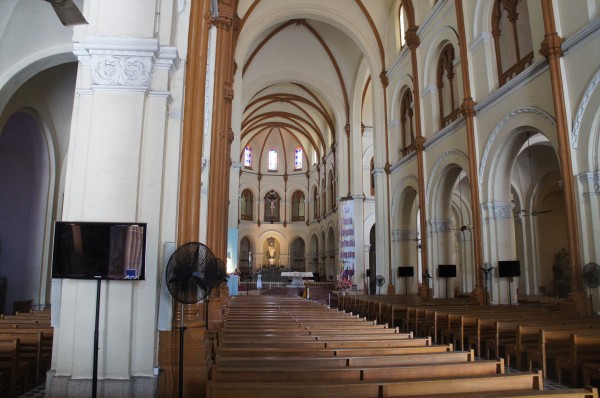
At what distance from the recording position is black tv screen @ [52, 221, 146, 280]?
13.9ft

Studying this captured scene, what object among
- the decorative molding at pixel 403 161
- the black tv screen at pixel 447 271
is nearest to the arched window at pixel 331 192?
the decorative molding at pixel 403 161

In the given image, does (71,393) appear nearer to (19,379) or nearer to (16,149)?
(19,379)

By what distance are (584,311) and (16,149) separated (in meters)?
14.5

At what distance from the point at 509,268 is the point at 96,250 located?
34.5ft

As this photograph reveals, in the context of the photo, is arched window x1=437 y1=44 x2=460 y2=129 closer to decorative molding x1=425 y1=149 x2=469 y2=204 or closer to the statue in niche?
decorative molding x1=425 y1=149 x2=469 y2=204

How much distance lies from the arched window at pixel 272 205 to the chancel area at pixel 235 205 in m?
17.0

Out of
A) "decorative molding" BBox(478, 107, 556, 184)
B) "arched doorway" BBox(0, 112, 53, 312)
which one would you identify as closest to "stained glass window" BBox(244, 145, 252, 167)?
"arched doorway" BBox(0, 112, 53, 312)

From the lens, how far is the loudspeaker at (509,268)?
1154 cm

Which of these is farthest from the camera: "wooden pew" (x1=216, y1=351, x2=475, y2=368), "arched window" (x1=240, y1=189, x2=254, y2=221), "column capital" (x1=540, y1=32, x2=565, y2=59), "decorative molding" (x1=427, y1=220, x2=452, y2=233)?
"arched window" (x1=240, y1=189, x2=254, y2=221)

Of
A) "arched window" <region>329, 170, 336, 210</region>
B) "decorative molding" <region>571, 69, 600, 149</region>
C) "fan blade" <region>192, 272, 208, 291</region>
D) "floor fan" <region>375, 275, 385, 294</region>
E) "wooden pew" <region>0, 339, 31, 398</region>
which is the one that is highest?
"arched window" <region>329, 170, 336, 210</region>

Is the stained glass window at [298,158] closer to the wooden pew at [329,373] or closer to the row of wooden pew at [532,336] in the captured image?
the row of wooden pew at [532,336]

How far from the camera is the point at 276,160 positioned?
42.2 m

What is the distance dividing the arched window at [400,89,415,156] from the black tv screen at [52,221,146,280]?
15.1 metres

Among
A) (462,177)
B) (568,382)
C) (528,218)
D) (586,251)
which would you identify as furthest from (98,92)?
(528,218)
